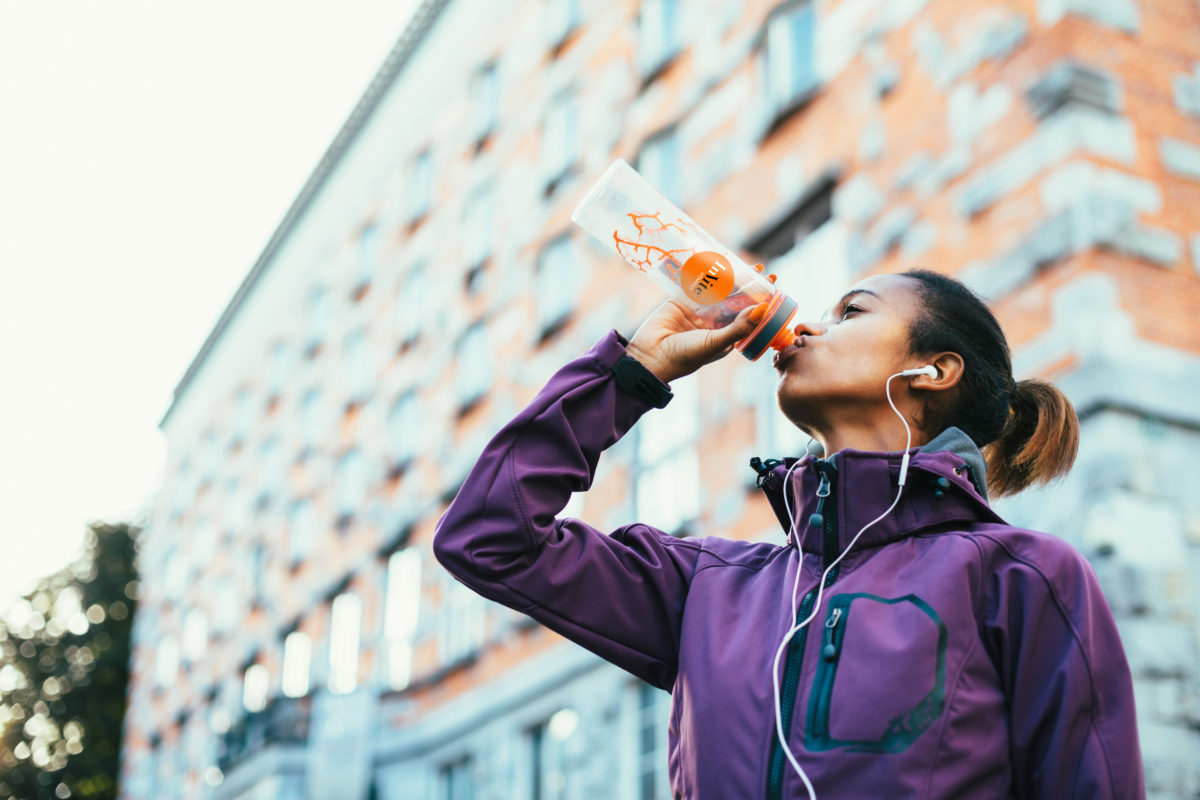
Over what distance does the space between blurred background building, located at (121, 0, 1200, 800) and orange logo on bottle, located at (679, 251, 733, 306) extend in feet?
3.09

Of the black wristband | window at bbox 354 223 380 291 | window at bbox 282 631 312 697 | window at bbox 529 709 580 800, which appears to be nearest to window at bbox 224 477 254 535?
window at bbox 282 631 312 697

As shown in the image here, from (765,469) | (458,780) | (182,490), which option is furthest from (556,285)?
(182,490)

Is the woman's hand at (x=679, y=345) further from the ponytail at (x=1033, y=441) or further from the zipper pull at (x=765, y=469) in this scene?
the ponytail at (x=1033, y=441)

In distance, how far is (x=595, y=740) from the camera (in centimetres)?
1241

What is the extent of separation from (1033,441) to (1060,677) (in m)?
1.02

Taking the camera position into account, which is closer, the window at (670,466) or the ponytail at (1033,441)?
the ponytail at (1033,441)

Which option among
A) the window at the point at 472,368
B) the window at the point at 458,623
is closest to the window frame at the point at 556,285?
the window at the point at 472,368

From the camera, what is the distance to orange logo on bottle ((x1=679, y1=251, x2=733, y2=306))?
3.36m

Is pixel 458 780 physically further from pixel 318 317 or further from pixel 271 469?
pixel 318 317

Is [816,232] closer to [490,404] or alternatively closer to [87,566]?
[490,404]

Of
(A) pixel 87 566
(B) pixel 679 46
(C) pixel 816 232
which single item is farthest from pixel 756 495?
(A) pixel 87 566

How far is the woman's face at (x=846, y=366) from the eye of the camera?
2816 mm

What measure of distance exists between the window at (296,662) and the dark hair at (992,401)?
19.5 meters

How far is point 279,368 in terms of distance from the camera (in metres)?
27.1
